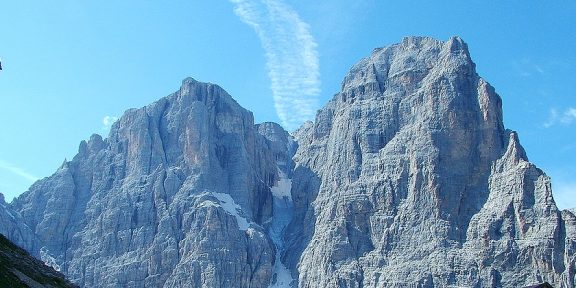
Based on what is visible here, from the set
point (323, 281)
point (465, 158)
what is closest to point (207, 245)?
point (323, 281)

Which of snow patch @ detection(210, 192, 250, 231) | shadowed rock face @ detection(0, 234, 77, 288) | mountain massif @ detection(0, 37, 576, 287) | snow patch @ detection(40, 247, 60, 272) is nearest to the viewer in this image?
shadowed rock face @ detection(0, 234, 77, 288)

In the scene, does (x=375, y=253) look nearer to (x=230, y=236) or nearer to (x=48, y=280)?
(x=230, y=236)

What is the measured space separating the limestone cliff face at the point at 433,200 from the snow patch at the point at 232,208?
13.4 meters

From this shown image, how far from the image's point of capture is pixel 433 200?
552 feet

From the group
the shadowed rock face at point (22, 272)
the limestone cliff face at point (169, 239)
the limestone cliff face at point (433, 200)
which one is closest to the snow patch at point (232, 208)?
the limestone cliff face at point (169, 239)

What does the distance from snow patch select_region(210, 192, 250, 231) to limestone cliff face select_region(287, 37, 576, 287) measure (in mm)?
13449

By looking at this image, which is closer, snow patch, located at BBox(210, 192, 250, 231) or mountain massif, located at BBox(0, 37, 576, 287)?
mountain massif, located at BBox(0, 37, 576, 287)

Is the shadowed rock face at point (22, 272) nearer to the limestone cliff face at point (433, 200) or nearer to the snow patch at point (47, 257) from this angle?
the limestone cliff face at point (433, 200)

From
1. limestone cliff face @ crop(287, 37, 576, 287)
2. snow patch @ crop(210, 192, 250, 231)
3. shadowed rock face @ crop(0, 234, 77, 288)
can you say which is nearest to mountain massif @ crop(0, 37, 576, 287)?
limestone cliff face @ crop(287, 37, 576, 287)

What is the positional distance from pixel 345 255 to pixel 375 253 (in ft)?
21.6

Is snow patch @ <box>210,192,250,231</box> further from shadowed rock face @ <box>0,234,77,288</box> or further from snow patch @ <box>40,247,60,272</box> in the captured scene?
shadowed rock face @ <box>0,234,77,288</box>

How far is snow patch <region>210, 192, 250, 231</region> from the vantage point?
191125 mm

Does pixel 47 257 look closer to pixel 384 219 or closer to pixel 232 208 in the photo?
pixel 232 208

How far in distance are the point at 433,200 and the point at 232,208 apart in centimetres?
5185
